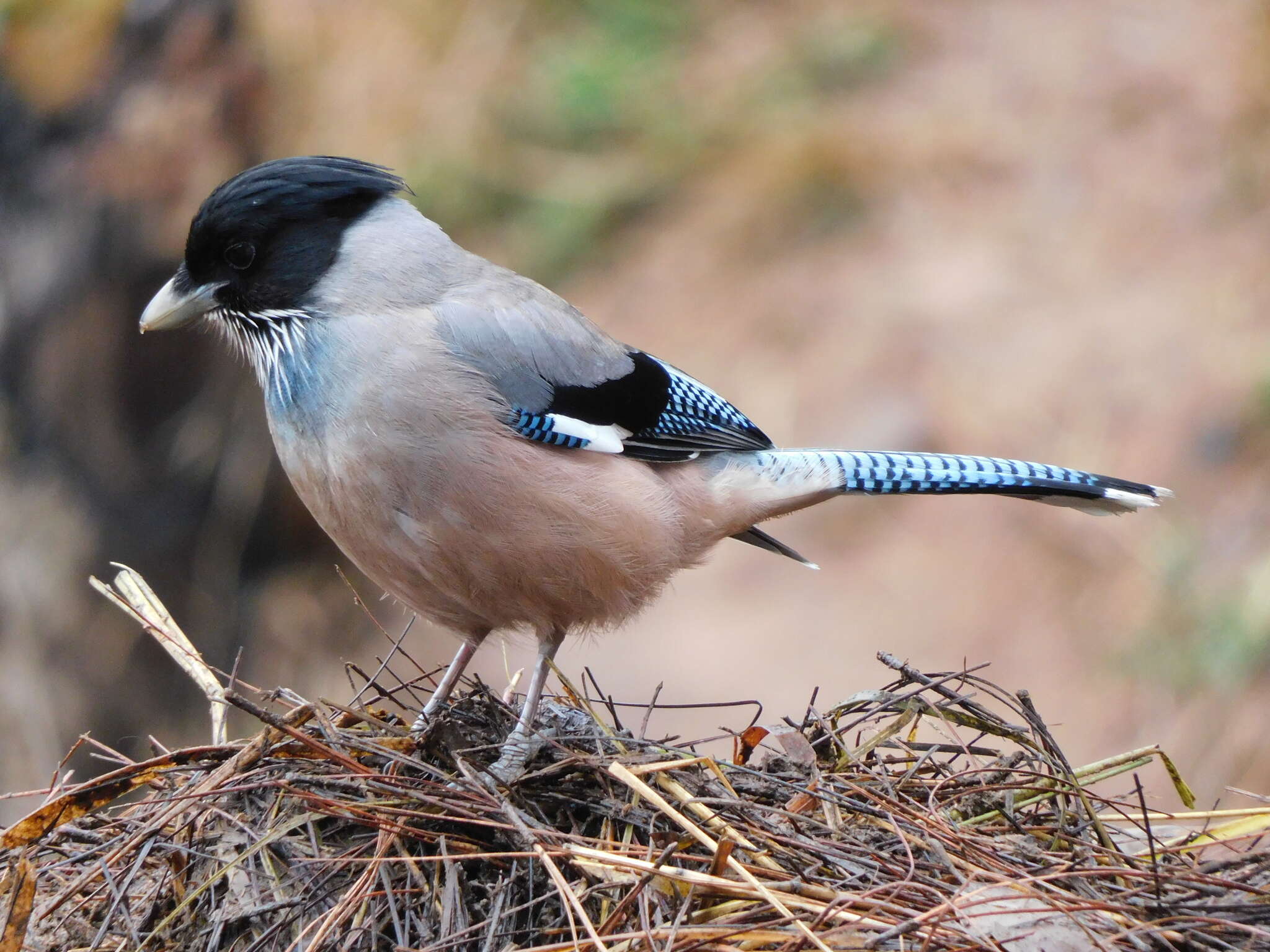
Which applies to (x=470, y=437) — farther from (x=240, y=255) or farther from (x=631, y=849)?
(x=631, y=849)

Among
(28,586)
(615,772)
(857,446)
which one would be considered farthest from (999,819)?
(857,446)

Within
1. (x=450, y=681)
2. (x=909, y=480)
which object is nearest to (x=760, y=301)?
(x=909, y=480)

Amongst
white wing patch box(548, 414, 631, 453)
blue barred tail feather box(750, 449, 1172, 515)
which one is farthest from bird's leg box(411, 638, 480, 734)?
blue barred tail feather box(750, 449, 1172, 515)

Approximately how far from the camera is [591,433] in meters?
3.55

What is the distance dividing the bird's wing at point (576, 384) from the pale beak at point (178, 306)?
2.13 feet

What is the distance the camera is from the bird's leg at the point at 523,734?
8.94 ft

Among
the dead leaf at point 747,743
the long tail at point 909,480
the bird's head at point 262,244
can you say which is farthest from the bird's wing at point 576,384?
the dead leaf at point 747,743

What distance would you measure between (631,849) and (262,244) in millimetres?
1998

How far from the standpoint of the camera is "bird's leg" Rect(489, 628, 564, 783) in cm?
272

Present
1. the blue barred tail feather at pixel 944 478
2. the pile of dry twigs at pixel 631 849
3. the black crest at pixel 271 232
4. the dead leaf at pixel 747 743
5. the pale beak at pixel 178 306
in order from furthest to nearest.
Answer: the blue barred tail feather at pixel 944 478
the pale beak at pixel 178 306
the black crest at pixel 271 232
the dead leaf at pixel 747 743
the pile of dry twigs at pixel 631 849

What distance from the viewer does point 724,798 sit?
8.20 ft

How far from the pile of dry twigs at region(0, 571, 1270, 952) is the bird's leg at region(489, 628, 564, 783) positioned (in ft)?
0.15

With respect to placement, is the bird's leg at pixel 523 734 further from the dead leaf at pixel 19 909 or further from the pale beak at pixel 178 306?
the pale beak at pixel 178 306

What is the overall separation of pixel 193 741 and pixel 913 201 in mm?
6305
